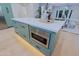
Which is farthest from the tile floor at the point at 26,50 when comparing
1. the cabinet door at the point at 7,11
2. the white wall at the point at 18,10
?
the white wall at the point at 18,10

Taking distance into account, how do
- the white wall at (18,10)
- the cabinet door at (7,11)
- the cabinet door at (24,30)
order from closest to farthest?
1. the cabinet door at (24,30)
2. the cabinet door at (7,11)
3. the white wall at (18,10)

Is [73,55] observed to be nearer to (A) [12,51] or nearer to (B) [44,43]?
(B) [44,43]

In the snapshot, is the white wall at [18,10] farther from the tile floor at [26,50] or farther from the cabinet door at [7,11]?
the tile floor at [26,50]

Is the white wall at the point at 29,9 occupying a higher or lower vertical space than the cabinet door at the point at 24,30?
A: higher

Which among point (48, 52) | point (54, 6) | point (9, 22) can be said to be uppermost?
point (54, 6)

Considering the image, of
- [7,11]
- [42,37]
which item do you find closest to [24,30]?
[42,37]

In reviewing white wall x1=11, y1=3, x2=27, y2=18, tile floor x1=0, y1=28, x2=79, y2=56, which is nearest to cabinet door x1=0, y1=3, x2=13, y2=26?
white wall x1=11, y1=3, x2=27, y2=18

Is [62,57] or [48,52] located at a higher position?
[48,52]

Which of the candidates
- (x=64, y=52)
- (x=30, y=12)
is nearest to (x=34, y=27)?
(x=64, y=52)

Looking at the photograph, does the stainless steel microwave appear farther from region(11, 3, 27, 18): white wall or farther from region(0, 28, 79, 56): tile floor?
region(11, 3, 27, 18): white wall

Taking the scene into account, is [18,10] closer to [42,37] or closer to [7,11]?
[7,11]

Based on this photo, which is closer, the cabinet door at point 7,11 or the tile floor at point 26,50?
the tile floor at point 26,50

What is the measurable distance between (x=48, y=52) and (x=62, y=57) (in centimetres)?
30

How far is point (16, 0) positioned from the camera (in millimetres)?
2463
